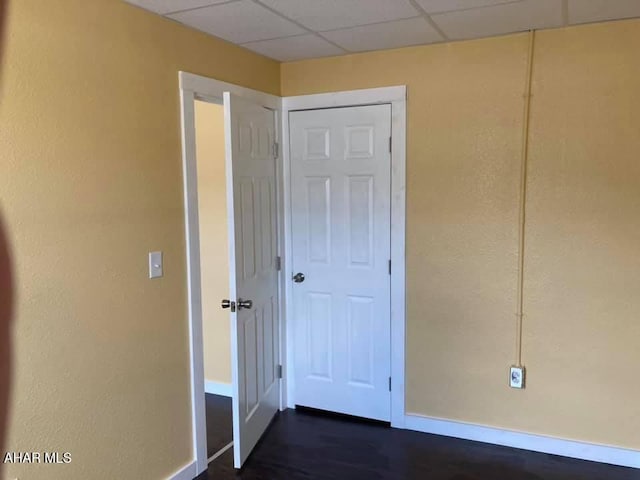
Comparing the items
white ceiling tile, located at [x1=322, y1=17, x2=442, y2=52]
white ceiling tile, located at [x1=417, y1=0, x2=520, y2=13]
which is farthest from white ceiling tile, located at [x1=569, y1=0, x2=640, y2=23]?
white ceiling tile, located at [x1=322, y1=17, x2=442, y2=52]

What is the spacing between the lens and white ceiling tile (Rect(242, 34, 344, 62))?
2.70 m

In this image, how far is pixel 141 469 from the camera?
2.29 m

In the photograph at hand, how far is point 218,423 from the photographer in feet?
10.8

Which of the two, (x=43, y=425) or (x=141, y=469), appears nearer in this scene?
(x=43, y=425)

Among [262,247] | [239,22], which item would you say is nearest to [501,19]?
[239,22]

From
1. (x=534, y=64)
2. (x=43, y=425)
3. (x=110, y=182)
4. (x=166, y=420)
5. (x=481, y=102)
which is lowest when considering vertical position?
(x=166, y=420)

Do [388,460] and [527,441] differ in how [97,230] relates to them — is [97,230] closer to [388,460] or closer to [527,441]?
[388,460]

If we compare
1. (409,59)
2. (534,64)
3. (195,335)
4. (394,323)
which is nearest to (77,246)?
(195,335)

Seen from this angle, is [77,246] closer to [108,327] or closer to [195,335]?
[108,327]

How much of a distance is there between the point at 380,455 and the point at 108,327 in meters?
1.68

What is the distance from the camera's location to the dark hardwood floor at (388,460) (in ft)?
8.63

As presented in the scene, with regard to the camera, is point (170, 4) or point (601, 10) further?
point (601, 10)

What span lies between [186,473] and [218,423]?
729 mm

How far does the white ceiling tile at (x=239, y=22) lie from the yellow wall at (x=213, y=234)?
826 millimetres
